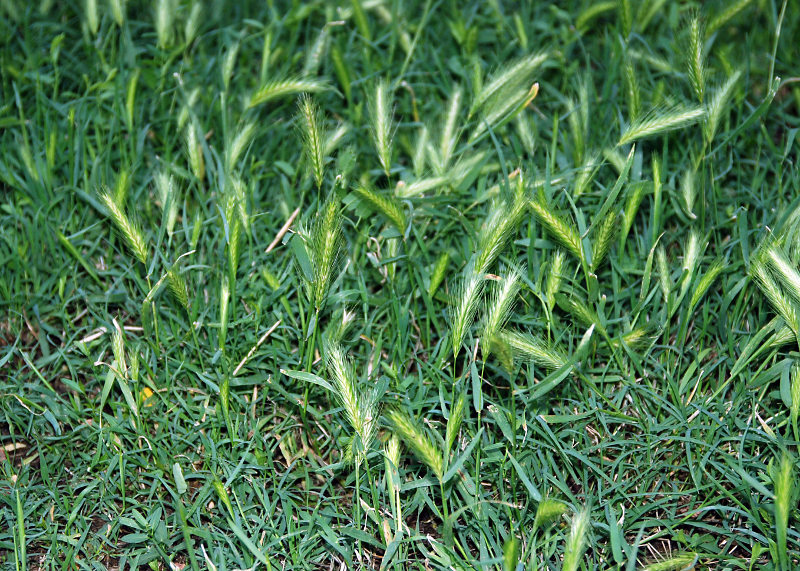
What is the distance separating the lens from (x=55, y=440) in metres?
2.00

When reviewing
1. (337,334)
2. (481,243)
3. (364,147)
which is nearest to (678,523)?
(481,243)

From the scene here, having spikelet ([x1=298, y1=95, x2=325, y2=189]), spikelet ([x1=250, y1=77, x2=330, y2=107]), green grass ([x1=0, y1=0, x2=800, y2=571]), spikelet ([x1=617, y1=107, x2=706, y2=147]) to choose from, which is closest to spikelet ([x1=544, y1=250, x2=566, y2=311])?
green grass ([x1=0, y1=0, x2=800, y2=571])

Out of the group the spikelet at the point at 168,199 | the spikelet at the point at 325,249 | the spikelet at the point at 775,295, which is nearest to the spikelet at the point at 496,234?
the spikelet at the point at 325,249

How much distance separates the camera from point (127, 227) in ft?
6.33

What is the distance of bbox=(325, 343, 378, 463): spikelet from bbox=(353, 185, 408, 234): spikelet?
36 cm

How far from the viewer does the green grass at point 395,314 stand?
178 centimetres

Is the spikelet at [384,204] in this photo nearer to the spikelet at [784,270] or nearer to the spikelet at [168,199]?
the spikelet at [168,199]

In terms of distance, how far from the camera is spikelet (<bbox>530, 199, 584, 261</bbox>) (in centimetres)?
188

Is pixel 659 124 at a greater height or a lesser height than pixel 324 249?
greater

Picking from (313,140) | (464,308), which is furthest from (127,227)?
(464,308)

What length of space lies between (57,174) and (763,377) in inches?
79.8

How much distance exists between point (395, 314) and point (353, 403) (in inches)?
17.4

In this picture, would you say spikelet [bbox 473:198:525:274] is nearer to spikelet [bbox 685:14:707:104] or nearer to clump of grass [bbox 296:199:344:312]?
clump of grass [bbox 296:199:344:312]

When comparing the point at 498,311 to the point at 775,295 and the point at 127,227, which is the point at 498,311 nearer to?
the point at 775,295
